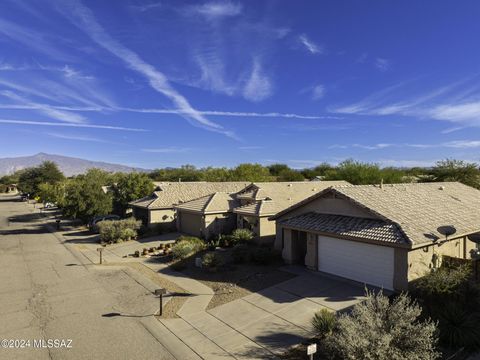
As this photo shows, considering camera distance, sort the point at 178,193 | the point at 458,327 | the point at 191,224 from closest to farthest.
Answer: the point at 458,327 < the point at 191,224 < the point at 178,193

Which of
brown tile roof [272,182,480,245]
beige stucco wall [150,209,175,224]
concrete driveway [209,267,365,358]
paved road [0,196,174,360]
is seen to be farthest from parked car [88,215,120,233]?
concrete driveway [209,267,365,358]

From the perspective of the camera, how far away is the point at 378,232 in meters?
14.6

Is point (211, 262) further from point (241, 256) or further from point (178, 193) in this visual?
point (178, 193)

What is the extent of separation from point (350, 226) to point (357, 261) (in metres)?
1.59

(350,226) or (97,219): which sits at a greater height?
(350,226)

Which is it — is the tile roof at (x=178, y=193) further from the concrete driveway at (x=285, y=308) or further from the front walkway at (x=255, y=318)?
the concrete driveway at (x=285, y=308)

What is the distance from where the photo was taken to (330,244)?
55.5ft

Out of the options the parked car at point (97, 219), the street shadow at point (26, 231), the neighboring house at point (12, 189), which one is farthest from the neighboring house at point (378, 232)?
the neighboring house at point (12, 189)

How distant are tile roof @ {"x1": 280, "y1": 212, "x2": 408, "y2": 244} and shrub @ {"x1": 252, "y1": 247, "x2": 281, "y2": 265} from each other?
1907 millimetres

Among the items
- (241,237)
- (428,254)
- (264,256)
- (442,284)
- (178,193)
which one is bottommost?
(264,256)

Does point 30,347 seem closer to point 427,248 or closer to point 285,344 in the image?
point 285,344

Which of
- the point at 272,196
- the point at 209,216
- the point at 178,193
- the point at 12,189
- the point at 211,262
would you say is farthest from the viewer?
the point at 12,189

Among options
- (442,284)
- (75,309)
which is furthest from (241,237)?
(442,284)

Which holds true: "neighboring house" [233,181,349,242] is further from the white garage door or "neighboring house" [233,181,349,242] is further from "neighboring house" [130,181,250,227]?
the white garage door
